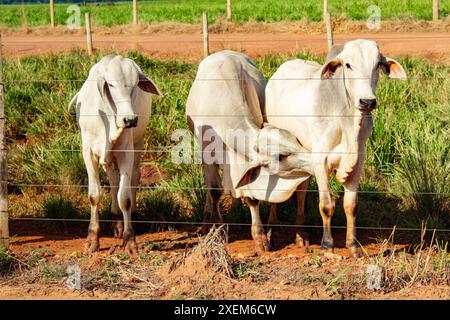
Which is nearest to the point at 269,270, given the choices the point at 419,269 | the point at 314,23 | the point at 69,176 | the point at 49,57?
the point at 419,269

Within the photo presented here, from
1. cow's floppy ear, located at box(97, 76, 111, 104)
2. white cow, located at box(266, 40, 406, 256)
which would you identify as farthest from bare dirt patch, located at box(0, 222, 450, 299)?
cow's floppy ear, located at box(97, 76, 111, 104)

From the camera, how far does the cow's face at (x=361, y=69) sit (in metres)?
7.25

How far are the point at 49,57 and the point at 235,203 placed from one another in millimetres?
7437

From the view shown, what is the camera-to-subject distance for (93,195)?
8.30 m

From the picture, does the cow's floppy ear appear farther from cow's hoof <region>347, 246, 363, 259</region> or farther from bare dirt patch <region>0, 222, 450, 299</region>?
cow's hoof <region>347, 246, 363, 259</region>

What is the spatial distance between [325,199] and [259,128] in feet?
3.10

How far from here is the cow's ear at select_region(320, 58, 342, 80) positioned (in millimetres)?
7723

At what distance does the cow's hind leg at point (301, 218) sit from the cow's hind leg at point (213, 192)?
0.79 metres

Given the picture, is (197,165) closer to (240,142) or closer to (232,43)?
(240,142)

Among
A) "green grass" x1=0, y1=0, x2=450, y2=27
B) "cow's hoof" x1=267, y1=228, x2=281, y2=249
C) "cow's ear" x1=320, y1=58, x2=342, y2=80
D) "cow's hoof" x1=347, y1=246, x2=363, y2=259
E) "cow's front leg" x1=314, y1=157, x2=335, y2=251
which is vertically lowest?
"cow's hoof" x1=267, y1=228, x2=281, y2=249

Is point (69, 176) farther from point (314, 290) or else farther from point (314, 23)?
point (314, 23)

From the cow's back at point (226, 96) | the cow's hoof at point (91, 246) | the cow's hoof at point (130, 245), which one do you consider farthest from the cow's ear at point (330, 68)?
the cow's hoof at point (91, 246)

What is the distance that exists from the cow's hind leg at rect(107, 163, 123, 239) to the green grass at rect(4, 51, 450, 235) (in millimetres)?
368

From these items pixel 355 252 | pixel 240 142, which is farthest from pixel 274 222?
pixel 355 252
